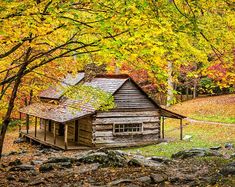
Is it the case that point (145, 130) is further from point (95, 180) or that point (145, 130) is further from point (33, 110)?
point (95, 180)

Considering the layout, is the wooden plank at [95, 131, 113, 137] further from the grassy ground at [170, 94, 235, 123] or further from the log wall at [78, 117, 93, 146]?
the grassy ground at [170, 94, 235, 123]

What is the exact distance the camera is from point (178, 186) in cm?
1067

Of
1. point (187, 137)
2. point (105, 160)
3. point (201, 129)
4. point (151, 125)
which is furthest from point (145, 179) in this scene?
point (201, 129)

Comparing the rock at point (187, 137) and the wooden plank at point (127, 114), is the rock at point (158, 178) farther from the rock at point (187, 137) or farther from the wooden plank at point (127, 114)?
the rock at point (187, 137)

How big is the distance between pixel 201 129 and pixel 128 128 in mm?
8687

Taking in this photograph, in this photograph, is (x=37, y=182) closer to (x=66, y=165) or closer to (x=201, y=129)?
(x=66, y=165)

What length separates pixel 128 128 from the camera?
90.7 feet

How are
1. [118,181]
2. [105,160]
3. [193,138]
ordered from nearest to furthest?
[118,181] → [105,160] → [193,138]

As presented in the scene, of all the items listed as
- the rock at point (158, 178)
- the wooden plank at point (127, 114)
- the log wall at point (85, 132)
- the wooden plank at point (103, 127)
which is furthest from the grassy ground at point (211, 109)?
the rock at point (158, 178)

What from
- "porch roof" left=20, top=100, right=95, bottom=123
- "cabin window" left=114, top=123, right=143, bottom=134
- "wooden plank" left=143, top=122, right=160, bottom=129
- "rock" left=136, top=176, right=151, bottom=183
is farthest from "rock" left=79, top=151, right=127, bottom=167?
"wooden plank" left=143, top=122, right=160, bottom=129

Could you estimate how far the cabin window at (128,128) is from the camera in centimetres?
2706

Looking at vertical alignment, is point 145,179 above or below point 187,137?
above

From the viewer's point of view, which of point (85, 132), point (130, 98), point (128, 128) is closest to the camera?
point (85, 132)

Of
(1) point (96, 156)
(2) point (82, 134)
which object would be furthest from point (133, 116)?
(1) point (96, 156)
